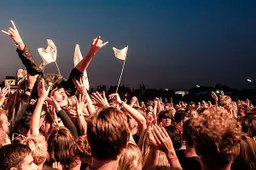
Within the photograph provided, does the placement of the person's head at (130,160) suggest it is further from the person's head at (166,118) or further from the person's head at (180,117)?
the person's head at (166,118)

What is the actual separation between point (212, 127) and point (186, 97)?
32.4m

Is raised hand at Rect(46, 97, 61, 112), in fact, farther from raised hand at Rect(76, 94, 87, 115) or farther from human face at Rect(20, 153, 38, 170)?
human face at Rect(20, 153, 38, 170)

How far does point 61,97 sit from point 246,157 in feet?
10.0

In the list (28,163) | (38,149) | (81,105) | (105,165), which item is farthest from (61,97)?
(105,165)

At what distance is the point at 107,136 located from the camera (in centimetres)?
277

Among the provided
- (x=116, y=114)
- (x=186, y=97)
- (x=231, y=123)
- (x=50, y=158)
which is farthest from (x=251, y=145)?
(x=186, y=97)

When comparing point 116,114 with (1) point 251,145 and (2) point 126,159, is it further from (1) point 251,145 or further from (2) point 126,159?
(1) point 251,145

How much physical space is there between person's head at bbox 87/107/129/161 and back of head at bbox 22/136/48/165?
1.09 m

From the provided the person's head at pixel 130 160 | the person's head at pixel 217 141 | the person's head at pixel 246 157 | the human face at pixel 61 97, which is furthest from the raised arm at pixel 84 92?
the person's head at pixel 217 141

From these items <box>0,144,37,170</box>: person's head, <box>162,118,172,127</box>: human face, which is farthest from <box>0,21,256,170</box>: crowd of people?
<box>162,118,172,127</box>: human face

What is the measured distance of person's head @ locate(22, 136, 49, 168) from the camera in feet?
12.1

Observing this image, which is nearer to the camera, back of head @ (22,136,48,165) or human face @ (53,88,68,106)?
back of head @ (22,136,48,165)

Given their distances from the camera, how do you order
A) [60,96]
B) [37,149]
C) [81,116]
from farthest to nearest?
[60,96] < [81,116] < [37,149]

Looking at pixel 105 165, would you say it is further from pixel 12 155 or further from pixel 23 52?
pixel 23 52
